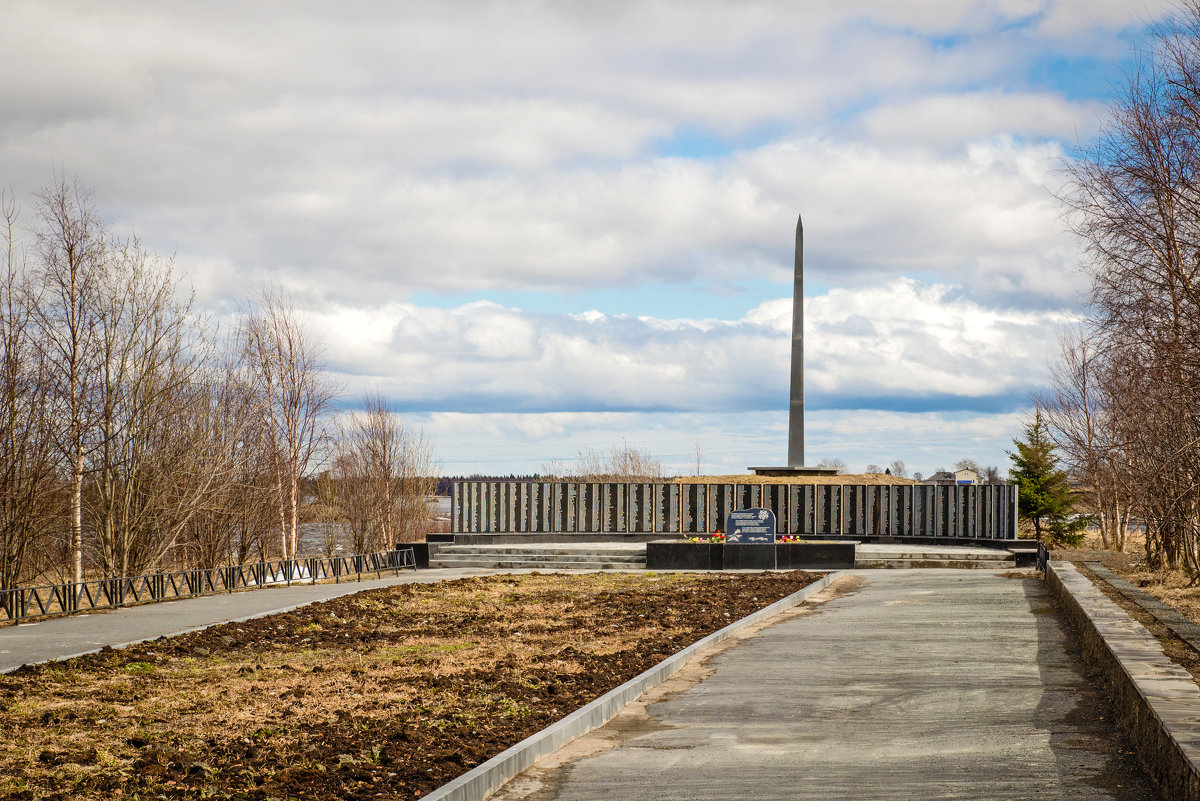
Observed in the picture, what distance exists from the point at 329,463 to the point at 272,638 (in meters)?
30.2

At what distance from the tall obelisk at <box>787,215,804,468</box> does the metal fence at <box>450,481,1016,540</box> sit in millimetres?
3552

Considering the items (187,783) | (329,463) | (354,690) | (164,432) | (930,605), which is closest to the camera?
(187,783)

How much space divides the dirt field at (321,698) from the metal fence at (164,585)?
10.3ft

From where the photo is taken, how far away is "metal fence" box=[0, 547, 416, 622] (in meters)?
15.1

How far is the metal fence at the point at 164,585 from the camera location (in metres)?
15.1

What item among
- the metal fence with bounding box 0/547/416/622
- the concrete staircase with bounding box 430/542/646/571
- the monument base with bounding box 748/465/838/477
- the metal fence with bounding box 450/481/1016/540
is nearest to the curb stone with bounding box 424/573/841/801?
the metal fence with bounding box 0/547/416/622

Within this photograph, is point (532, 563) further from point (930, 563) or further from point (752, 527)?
point (930, 563)

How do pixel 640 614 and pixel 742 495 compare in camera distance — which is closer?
pixel 640 614

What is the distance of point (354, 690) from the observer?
9188 millimetres

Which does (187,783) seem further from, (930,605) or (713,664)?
(930,605)

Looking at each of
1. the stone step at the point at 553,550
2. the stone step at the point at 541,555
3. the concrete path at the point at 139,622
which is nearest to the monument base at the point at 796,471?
the stone step at the point at 553,550

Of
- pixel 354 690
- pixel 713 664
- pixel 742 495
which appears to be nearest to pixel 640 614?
pixel 713 664

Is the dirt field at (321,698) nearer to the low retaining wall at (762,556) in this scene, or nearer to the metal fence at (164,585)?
the metal fence at (164,585)

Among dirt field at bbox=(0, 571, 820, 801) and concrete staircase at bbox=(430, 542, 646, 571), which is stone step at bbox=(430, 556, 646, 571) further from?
dirt field at bbox=(0, 571, 820, 801)
